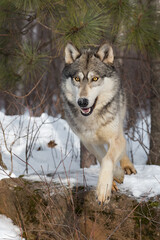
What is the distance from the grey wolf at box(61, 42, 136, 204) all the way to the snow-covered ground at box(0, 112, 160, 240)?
0.36 meters

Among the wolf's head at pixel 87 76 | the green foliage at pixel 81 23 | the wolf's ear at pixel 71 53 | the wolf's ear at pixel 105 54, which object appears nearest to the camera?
the wolf's head at pixel 87 76

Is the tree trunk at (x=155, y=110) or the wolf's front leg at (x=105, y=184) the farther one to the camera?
the tree trunk at (x=155, y=110)

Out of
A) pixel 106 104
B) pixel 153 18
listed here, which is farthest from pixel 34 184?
pixel 153 18

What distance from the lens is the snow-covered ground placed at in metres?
3.49

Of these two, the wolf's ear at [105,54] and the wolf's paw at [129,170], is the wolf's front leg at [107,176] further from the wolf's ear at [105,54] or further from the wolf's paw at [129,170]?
the wolf's ear at [105,54]

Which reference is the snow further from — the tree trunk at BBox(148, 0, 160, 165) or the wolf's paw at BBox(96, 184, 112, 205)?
the tree trunk at BBox(148, 0, 160, 165)

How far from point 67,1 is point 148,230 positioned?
116 inches

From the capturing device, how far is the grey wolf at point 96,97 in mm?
3383

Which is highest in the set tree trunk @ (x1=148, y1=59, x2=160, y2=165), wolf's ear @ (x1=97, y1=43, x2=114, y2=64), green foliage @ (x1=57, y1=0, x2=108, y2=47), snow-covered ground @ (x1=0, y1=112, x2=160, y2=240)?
green foliage @ (x1=57, y1=0, x2=108, y2=47)

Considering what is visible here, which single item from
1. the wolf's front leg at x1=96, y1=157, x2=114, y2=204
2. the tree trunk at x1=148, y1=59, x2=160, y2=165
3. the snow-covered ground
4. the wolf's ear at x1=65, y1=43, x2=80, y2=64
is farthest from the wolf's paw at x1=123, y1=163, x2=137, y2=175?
the wolf's ear at x1=65, y1=43, x2=80, y2=64

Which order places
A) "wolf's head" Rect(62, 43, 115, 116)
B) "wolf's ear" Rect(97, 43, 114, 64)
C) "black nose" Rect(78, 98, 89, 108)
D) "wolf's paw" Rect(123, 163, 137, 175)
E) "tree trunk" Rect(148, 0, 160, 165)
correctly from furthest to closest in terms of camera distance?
"tree trunk" Rect(148, 0, 160, 165)
"wolf's paw" Rect(123, 163, 137, 175)
"wolf's ear" Rect(97, 43, 114, 64)
"wolf's head" Rect(62, 43, 115, 116)
"black nose" Rect(78, 98, 89, 108)

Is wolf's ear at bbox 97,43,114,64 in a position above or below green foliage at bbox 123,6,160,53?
below

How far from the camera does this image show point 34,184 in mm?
3676

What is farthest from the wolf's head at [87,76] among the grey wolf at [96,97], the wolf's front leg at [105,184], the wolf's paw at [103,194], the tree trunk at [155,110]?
the tree trunk at [155,110]
